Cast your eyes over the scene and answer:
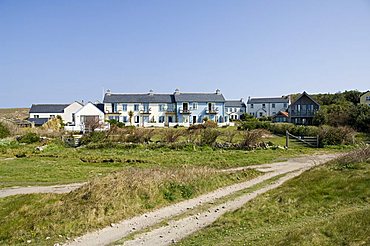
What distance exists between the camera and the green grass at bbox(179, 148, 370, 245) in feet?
26.6

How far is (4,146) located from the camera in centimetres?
3619

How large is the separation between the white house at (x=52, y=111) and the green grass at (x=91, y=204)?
68.6 m

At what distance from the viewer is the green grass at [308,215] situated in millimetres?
8102

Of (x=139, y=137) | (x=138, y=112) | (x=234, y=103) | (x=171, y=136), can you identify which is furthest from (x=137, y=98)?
(x=171, y=136)

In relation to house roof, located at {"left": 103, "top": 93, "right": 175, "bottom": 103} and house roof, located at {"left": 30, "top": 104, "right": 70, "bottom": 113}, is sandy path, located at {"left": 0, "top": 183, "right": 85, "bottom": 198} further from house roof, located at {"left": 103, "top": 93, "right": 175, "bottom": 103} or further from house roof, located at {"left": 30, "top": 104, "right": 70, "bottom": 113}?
house roof, located at {"left": 30, "top": 104, "right": 70, "bottom": 113}

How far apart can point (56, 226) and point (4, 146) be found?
1132 inches

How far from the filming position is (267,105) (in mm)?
98688

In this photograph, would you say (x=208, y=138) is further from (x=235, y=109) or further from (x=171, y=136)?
(x=235, y=109)

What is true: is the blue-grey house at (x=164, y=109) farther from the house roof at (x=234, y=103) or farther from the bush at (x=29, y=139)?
the bush at (x=29, y=139)

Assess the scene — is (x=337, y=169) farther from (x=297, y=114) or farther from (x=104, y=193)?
(x=297, y=114)

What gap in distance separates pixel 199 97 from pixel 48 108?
116 ft

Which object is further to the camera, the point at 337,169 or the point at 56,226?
the point at 337,169

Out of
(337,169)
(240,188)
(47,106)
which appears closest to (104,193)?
(240,188)

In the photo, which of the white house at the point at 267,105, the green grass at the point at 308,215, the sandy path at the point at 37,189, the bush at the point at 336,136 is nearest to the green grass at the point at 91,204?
the sandy path at the point at 37,189
